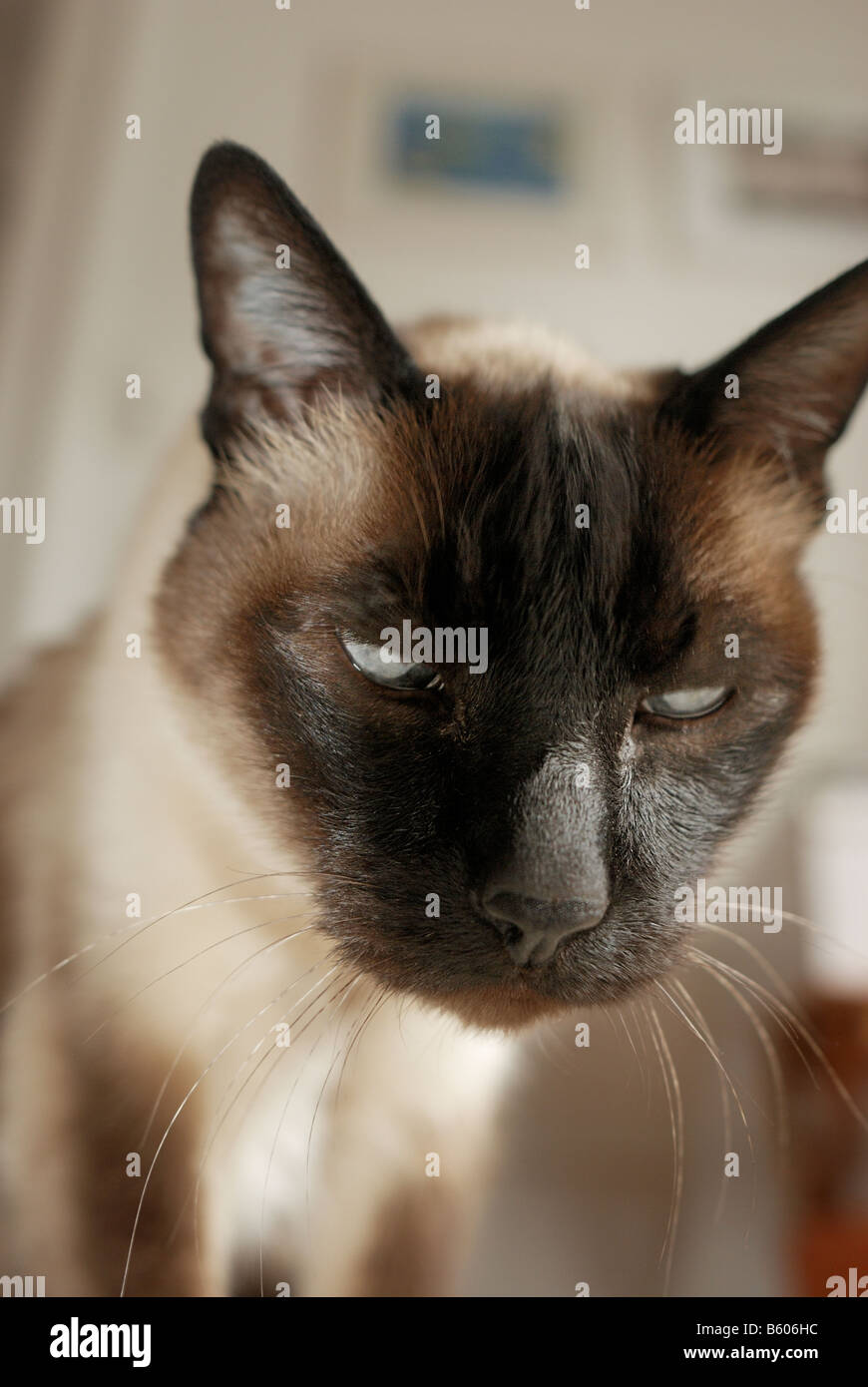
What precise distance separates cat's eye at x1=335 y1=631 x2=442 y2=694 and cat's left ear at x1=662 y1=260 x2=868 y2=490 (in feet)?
0.94

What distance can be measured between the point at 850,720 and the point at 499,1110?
1.58 ft

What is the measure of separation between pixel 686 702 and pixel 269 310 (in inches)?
17.0

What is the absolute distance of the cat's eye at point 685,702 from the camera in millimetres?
747

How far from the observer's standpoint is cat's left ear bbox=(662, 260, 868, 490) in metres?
0.74

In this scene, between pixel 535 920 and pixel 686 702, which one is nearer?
pixel 535 920

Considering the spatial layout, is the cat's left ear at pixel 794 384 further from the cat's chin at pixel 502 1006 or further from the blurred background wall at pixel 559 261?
the cat's chin at pixel 502 1006

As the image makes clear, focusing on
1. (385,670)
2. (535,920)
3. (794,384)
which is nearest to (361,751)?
(385,670)

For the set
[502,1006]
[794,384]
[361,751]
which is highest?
[794,384]

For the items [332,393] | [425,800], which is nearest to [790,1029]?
[425,800]

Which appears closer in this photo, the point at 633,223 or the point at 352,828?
the point at 352,828

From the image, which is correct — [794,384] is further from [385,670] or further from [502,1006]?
[502,1006]

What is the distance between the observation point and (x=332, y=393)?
0.79 m

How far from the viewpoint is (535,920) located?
2.15ft
